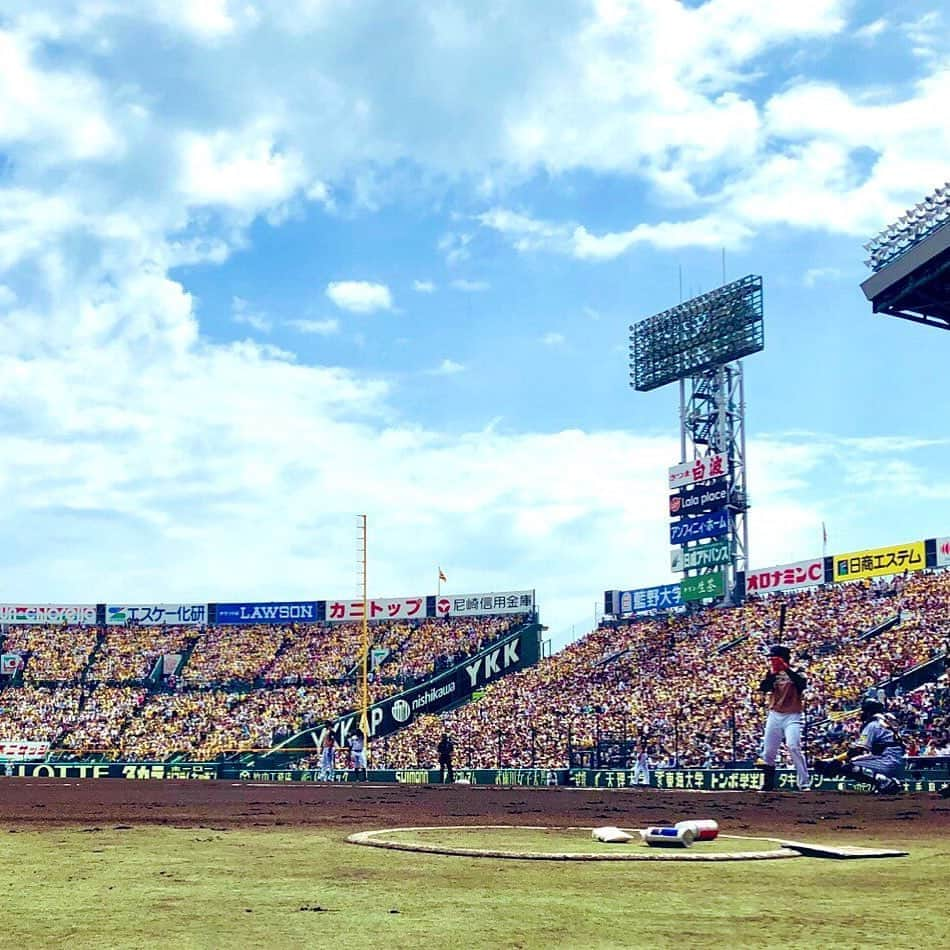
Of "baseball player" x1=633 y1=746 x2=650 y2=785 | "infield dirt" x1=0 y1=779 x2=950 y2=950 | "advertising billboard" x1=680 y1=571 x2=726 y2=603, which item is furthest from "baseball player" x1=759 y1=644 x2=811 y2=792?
"advertising billboard" x1=680 y1=571 x2=726 y2=603

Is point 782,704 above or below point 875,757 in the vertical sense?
above

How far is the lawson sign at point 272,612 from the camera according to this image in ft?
247

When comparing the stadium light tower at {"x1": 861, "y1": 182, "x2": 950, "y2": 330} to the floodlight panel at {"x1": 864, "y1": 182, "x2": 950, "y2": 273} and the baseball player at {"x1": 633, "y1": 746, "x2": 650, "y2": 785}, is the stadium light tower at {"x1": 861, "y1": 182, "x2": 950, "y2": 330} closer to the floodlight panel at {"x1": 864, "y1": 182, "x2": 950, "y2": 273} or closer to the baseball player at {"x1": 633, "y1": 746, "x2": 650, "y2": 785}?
the floodlight panel at {"x1": 864, "y1": 182, "x2": 950, "y2": 273}

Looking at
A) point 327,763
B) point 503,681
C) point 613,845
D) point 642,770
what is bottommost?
point 327,763

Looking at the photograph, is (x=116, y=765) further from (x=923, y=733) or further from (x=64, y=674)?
(x=923, y=733)

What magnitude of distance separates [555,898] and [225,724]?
186 ft

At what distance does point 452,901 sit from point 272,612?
68.5m

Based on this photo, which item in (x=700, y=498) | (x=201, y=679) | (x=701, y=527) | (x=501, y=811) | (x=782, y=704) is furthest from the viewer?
(x=201, y=679)

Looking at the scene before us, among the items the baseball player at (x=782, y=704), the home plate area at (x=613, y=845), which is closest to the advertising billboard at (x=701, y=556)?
the baseball player at (x=782, y=704)

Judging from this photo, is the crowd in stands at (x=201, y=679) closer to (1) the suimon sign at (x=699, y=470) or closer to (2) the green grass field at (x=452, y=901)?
(1) the suimon sign at (x=699, y=470)

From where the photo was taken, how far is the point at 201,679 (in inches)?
2741

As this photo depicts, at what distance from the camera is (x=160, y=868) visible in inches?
451

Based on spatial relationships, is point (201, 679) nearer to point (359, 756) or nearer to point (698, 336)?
point (359, 756)

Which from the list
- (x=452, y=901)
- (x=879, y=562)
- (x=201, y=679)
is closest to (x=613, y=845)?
(x=452, y=901)
